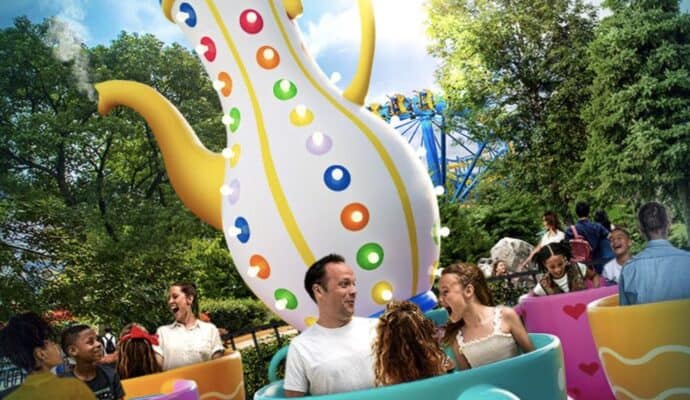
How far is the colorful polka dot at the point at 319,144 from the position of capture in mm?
1642

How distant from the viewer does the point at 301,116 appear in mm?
1684

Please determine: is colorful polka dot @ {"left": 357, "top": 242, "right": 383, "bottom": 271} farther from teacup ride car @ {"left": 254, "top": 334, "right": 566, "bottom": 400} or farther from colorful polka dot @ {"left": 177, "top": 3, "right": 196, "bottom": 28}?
teacup ride car @ {"left": 254, "top": 334, "right": 566, "bottom": 400}

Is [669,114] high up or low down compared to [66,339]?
up

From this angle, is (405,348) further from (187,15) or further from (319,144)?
(187,15)

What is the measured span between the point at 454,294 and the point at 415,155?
1.97ft

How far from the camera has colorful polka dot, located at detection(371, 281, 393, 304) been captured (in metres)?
1.62

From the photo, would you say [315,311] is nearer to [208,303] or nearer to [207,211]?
[207,211]

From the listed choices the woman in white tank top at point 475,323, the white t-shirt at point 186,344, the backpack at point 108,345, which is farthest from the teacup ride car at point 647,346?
the backpack at point 108,345

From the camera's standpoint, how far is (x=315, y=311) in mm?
1656

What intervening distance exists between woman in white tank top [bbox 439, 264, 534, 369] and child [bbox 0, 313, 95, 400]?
1.71 feet

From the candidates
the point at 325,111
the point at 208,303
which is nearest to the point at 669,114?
the point at 208,303

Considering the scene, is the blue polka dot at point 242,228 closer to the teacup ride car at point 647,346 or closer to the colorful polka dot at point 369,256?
the colorful polka dot at point 369,256

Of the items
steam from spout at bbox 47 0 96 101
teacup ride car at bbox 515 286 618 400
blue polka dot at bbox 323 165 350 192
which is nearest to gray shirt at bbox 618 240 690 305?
teacup ride car at bbox 515 286 618 400

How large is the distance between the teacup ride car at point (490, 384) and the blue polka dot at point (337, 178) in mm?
835
